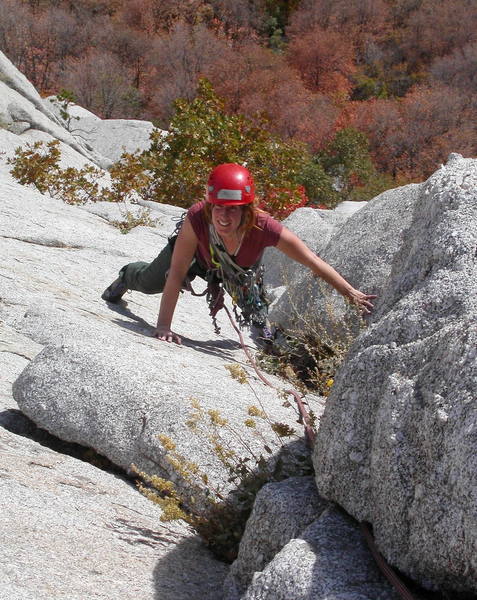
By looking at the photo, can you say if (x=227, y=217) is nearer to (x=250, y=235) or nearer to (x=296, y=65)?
(x=250, y=235)

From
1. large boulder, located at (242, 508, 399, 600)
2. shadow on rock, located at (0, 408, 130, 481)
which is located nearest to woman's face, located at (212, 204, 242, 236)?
shadow on rock, located at (0, 408, 130, 481)

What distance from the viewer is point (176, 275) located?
5090 mm

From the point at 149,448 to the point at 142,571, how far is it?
32.2 inches

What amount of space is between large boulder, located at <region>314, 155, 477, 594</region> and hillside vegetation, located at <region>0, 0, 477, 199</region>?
72.3ft

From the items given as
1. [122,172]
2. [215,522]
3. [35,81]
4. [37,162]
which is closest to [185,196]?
[122,172]

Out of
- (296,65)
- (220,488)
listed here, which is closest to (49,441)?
(220,488)

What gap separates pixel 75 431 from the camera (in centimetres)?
374

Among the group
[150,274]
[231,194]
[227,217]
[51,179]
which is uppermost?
[51,179]

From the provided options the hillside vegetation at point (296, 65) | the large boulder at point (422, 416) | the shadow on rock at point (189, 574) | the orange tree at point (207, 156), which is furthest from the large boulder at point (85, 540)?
the hillside vegetation at point (296, 65)

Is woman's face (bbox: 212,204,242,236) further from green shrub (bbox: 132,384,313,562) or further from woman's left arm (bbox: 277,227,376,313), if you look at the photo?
green shrub (bbox: 132,384,313,562)

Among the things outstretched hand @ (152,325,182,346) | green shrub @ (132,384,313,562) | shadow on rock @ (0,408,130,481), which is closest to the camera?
green shrub @ (132,384,313,562)

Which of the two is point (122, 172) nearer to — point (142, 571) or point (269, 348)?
point (269, 348)

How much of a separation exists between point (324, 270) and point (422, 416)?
2434 millimetres

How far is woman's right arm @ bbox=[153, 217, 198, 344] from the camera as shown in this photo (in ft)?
16.1
